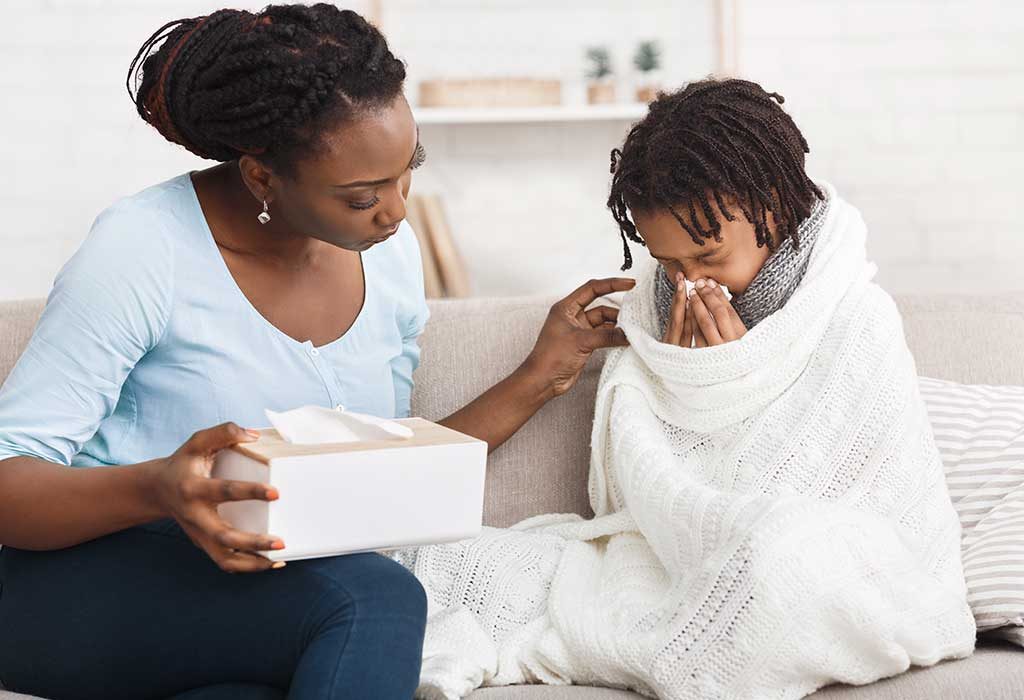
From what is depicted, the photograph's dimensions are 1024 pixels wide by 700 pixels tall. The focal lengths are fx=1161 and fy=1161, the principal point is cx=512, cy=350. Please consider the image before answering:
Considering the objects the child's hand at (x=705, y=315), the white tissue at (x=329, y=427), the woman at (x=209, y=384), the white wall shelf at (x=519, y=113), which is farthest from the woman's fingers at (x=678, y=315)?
the white wall shelf at (x=519, y=113)

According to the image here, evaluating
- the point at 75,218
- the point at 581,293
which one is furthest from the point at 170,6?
the point at 581,293

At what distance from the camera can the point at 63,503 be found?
1.14 metres

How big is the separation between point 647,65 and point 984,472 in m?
1.58

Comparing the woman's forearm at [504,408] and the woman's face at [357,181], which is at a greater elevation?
the woman's face at [357,181]

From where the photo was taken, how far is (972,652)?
4.33 feet

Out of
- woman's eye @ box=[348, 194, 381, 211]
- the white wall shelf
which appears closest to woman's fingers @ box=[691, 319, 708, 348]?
→ woman's eye @ box=[348, 194, 381, 211]

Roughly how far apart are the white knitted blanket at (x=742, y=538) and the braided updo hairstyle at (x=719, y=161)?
0.09m

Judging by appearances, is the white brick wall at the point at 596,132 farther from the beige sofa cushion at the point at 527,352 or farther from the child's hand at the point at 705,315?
the child's hand at the point at 705,315

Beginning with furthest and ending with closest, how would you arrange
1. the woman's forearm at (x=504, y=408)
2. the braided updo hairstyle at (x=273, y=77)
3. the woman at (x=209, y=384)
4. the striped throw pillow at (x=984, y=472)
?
the woman's forearm at (x=504, y=408) → the striped throw pillow at (x=984, y=472) → the braided updo hairstyle at (x=273, y=77) → the woman at (x=209, y=384)

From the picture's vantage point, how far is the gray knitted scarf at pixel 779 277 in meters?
A: 1.47

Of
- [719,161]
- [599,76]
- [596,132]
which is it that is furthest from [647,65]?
[719,161]

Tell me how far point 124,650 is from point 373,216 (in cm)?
51

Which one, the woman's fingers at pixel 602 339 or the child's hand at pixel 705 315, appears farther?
the woman's fingers at pixel 602 339

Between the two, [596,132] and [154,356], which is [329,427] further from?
[596,132]
